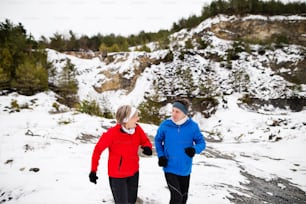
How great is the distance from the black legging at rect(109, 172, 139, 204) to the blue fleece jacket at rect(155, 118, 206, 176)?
0.49 m

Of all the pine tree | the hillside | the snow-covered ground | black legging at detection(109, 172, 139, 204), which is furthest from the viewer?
the pine tree

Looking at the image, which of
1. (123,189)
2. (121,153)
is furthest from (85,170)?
(121,153)

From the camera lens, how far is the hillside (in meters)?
3.73

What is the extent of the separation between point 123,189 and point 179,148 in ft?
2.75

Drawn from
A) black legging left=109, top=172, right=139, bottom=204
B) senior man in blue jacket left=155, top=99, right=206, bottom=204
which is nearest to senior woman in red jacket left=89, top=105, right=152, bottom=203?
black legging left=109, top=172, right=139, bottom=204

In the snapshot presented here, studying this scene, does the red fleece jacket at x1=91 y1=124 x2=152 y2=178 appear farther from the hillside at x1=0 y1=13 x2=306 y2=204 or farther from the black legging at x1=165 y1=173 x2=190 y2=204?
the hillside at x1=0 y1=13 x2=306 y2=204

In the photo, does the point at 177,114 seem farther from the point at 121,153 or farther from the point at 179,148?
the point at 121,153

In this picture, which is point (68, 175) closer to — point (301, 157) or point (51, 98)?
point (301, 157)

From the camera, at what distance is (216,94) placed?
74.7ft

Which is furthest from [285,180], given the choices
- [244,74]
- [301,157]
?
[244,74]

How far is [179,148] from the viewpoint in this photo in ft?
7.81

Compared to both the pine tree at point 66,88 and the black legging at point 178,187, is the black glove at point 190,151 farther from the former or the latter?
the pine tree at point 66,88

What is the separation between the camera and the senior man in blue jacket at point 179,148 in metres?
2.36

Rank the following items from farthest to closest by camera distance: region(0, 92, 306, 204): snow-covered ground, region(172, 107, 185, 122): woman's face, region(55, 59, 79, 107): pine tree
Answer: region(55, 59, 79, 107): pine tree → region(0, 92, 306, 204): snow-covered ground → region(172, 107, 185, 122): woman's face
